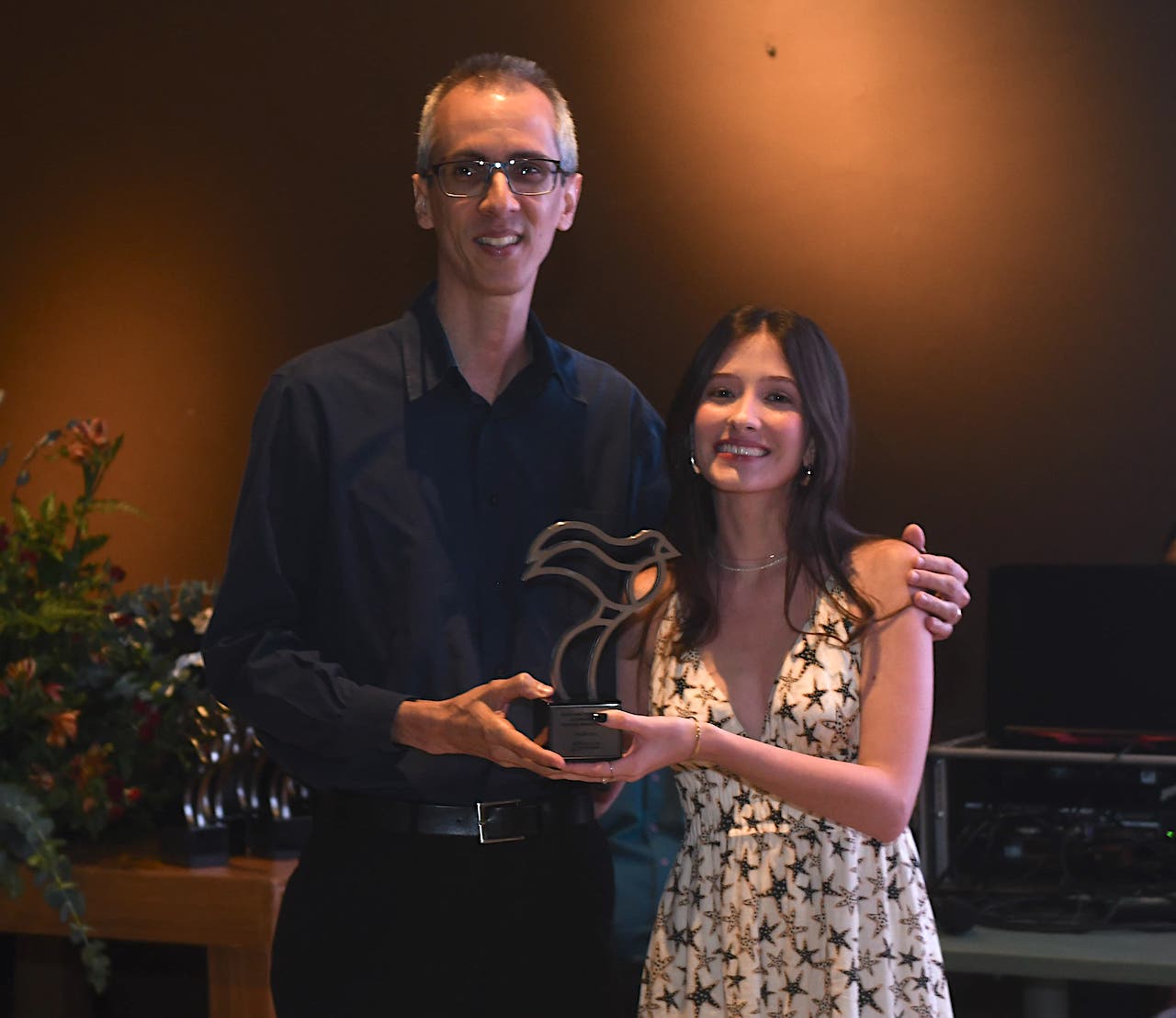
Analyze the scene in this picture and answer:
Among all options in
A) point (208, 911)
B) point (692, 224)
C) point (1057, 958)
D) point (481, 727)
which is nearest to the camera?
point (481, 727)

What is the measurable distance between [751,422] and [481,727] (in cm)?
55

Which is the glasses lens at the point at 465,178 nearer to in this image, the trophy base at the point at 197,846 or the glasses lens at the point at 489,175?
the glasses lens at the point at 489,175

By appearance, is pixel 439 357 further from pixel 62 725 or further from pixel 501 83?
pixel 62 725

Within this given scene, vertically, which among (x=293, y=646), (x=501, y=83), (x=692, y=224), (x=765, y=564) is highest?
(x=692, y=224)

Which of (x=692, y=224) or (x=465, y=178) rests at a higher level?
(x=692, y=224)

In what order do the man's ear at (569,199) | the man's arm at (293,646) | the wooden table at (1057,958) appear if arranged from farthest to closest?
the wooden table at (1057,958) < the man's ear at (569,199) < the man's arm at (293,646)

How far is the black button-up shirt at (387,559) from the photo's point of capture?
179 cm

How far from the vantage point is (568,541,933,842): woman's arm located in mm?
1688

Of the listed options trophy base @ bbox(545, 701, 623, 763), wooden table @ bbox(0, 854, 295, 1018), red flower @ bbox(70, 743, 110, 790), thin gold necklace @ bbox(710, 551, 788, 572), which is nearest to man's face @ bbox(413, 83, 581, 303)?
thin gold necklace @ bbox(710, 551, 788, 572)

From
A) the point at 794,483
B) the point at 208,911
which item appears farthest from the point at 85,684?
the point at 794,483

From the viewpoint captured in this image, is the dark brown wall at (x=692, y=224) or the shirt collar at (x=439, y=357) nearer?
the shirt collar at (x=439, y=357)

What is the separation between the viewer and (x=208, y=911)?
2.58 metres

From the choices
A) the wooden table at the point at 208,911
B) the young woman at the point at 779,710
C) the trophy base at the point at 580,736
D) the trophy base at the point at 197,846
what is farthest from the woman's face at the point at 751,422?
the trophy base at the point at 197,846

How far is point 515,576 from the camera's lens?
188 cm
